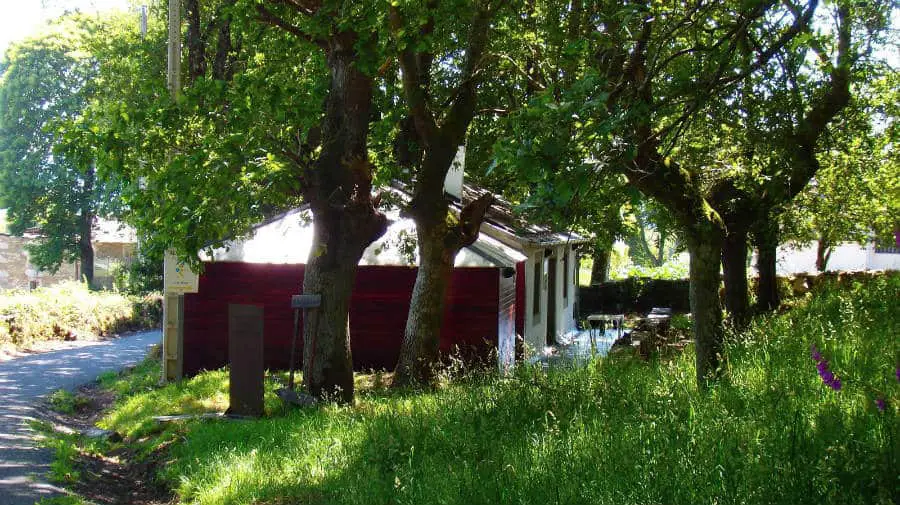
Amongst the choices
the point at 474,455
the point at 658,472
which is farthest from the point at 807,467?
the point at 474,455

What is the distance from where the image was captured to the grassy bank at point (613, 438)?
474 cm

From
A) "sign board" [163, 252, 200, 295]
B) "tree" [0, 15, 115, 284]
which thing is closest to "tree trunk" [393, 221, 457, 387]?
"sign board" [163, 252, 200, 295]

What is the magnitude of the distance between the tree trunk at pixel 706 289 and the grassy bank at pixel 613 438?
10.5 inches

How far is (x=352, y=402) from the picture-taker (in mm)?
11836

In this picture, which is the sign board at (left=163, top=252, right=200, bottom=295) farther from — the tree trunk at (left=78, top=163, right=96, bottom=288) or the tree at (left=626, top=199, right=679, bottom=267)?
the tree trunk at (left=78, top=163, right=96, bottom=288)

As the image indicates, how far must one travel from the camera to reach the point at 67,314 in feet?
88.6

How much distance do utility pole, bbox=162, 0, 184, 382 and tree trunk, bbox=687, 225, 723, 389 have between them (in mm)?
9362

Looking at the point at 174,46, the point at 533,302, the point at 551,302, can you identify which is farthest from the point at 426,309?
the point at 551,302

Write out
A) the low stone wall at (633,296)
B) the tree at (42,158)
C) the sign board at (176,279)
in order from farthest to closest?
the tree at (42,158) < the low stone wall at (633,296) < the sign board at (176,279)

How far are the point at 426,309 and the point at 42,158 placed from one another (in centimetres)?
3556

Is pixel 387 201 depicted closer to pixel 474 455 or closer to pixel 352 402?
pixel 352 402

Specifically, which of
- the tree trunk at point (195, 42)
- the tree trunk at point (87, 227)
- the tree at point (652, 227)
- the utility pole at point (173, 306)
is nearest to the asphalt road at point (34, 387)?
the utility pole at point (173, 306)

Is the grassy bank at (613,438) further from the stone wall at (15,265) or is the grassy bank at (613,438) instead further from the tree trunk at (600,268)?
the stone wall at (15,265)

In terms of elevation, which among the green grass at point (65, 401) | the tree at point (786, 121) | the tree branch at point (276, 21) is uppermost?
the tree branch at point (276, 21)
